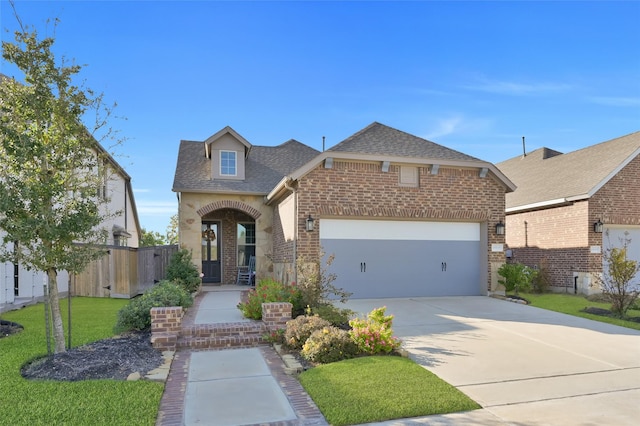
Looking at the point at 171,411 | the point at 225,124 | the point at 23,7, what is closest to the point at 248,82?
the point at 225,124

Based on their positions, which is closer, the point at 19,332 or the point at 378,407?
the point at 378,407

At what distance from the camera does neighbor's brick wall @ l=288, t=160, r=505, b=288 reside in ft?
35.4

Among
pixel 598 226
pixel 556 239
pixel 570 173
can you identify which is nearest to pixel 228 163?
pixel 556 239

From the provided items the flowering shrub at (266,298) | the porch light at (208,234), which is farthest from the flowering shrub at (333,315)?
the porch light at (208,234)

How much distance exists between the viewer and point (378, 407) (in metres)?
3.95

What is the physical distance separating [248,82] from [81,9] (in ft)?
16.2

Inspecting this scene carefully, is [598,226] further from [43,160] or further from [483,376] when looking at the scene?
[43,160]

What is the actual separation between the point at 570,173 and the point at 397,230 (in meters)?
8.56

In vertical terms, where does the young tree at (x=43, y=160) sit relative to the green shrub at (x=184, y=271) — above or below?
above

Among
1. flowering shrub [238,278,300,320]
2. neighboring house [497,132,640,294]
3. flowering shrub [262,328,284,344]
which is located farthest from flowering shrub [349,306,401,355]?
neighboring house [497,132,640,294]

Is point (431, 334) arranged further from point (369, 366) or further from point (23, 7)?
point (23, 7)

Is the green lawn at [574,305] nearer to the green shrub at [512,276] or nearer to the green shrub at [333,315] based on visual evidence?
the green shrub at [512,276]

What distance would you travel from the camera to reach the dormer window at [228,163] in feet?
48.0

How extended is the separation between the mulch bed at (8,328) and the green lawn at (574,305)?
1235 cm
